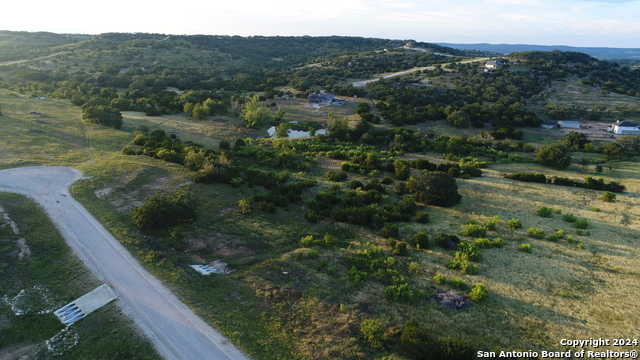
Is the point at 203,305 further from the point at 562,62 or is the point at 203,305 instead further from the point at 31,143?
the point at 562,62

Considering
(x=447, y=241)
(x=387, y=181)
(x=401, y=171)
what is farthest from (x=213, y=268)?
(x=401, y=171)

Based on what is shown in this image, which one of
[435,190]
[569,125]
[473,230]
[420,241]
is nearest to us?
[420,241]

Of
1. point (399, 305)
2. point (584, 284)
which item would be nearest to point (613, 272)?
point (584, 284)

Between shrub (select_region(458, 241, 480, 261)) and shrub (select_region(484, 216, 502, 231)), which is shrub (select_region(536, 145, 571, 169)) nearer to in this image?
shrub (select_region(484, 216, 502, 231))

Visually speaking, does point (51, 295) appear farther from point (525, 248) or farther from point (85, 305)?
point (525, 248)

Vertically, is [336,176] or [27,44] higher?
[27,44]

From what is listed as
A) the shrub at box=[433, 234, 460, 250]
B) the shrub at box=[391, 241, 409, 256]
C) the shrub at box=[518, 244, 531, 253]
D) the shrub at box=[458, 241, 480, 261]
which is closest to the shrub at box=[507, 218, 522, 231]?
the shrub at box=[518, 244, 531, 253]

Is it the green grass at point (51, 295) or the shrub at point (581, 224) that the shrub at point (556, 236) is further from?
the green grass at point (51, 295)
